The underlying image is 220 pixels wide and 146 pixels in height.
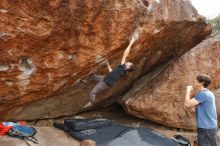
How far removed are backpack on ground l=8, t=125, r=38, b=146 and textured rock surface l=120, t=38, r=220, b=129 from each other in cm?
270

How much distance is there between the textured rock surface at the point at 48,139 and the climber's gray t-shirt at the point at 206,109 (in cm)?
260

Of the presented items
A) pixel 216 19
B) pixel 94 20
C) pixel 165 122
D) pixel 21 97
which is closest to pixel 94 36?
pixel 94 20

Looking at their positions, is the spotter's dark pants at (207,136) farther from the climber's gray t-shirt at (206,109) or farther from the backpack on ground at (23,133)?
the backpack on ground at (23,133)

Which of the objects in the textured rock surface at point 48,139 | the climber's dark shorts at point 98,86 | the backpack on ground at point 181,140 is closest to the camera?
the textured rock surface at point 48,139

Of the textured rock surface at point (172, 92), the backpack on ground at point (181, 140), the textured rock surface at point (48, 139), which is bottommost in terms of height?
the backpack on ground at point (181, 140)

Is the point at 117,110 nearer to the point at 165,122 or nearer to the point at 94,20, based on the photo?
the point at 165,122

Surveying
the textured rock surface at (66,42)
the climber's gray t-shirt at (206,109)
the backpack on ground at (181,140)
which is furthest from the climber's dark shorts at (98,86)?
the backpack on ground at (181,140)

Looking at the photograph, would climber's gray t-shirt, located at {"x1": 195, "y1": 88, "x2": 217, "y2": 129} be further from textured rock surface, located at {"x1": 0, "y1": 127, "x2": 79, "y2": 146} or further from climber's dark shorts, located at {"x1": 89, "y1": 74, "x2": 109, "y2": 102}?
textured rock surface, located at {"x1": 0, "y1": 127, "x2": 79, "y2": 146}

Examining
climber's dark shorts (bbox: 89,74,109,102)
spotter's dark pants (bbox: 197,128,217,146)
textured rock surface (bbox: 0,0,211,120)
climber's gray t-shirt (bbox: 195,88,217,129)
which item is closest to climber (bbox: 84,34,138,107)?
climber's dark shorts (bbox: 89,74,109,102)

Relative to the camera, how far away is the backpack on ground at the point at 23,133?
6578mm

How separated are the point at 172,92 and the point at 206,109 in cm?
181

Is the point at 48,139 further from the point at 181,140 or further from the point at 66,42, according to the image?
the point at 181,140

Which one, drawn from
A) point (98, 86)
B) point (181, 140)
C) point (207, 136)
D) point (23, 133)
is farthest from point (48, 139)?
point (207, 136)

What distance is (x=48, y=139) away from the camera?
7.00 m
